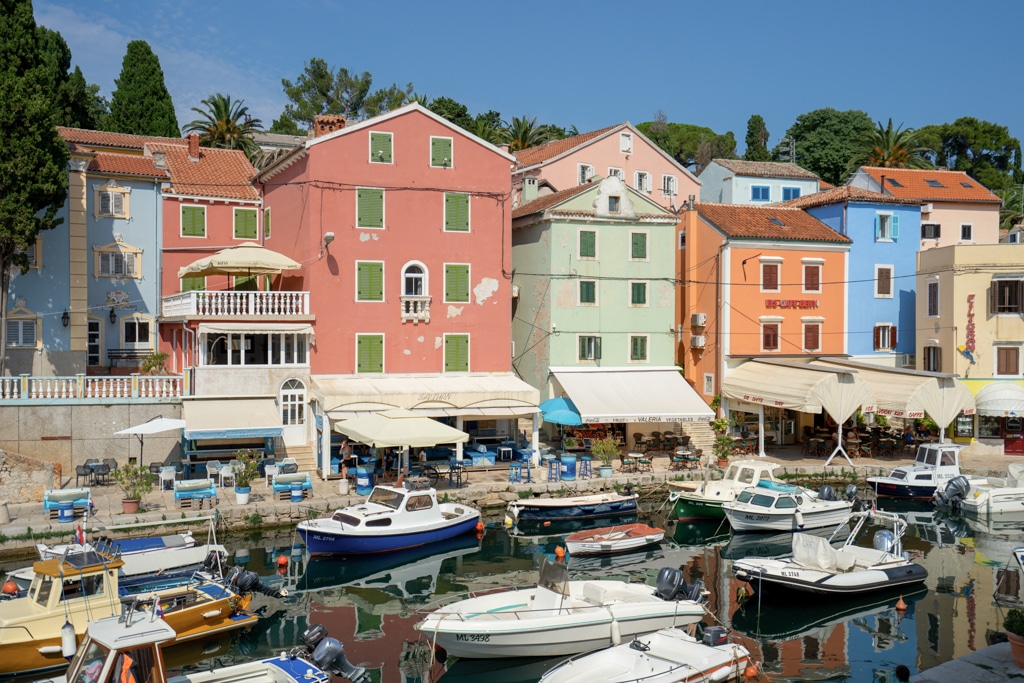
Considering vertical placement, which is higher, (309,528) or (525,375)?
(525,375)

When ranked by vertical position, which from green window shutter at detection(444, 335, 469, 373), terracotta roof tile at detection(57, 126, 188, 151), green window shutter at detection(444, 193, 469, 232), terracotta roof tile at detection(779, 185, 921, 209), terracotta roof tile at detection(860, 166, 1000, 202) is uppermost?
terracotta roof tile at detection(57, 126, 188, 151)

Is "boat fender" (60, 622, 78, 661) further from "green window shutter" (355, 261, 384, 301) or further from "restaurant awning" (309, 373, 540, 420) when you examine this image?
"green window shutter" (355, 261, 384, 301)

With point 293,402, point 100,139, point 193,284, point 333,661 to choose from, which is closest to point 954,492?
point 293,402

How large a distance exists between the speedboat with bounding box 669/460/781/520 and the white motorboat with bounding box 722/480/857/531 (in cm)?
56

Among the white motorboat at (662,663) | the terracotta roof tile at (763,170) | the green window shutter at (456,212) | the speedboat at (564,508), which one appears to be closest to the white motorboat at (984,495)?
the speedboat at (564,508)

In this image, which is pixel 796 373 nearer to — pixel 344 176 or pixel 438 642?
pixel 344 176

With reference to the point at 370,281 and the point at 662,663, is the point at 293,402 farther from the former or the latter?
Result: the point at 662,663

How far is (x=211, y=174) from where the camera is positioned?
3928cm

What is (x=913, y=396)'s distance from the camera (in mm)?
34500

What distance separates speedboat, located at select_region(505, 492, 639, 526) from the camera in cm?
2772

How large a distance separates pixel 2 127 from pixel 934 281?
119 ft

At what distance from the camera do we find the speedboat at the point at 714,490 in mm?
28547

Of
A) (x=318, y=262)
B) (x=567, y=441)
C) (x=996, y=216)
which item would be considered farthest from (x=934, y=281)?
(x=318, y=262)

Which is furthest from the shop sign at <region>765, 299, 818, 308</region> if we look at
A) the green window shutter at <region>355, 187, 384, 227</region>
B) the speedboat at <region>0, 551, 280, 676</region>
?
the speedboat at <region>0, 551, 280, 676</region>
